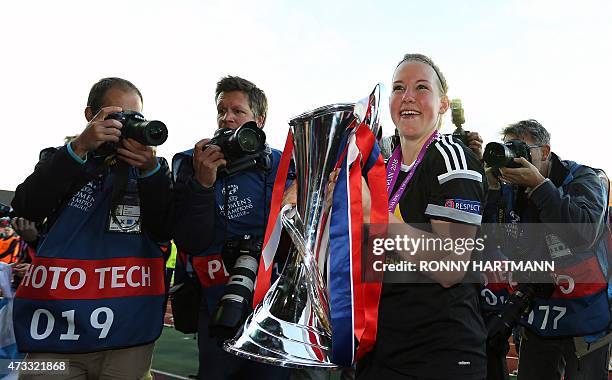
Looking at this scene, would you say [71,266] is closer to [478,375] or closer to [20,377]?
[20,377]

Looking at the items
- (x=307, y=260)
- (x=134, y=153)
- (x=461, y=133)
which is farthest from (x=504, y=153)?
(x=134, y=153)

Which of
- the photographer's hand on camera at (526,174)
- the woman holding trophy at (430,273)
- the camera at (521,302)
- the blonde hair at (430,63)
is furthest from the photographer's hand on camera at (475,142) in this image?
the woman holding trophy at (430,273)

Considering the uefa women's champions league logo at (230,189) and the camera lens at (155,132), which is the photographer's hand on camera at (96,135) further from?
the uefa women's champions league logo at (230,189)

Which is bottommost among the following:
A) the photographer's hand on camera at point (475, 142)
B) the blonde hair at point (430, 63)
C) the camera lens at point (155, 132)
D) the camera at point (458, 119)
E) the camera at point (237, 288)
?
the camera at point (237, 288)

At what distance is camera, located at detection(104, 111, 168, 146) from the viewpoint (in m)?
1.69

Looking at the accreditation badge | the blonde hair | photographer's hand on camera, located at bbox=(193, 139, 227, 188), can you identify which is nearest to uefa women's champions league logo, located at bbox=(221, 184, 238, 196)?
photographer's hand on camera, located at bbox=(193, 139, 227, 188)

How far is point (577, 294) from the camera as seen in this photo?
2453 millimetres

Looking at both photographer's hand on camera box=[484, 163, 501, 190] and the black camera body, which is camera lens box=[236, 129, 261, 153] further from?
photographer's hand on camera box=[484, 163, 501, 190]

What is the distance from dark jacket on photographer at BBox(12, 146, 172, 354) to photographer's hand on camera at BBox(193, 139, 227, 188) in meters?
0.15

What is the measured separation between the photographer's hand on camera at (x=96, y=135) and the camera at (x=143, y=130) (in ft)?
0.09

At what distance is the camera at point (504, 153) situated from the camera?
2.32 m

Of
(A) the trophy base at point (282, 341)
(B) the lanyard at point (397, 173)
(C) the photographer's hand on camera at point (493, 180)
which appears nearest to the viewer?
(A) the trophy base at point (282, 341)

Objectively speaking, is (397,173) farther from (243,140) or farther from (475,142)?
(475,142)

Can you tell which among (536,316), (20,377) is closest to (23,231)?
(20,377)
